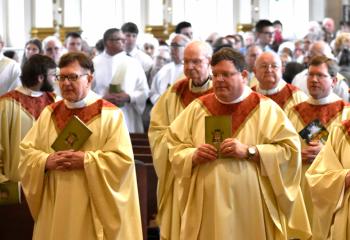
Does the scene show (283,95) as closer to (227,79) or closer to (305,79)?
(227,79)

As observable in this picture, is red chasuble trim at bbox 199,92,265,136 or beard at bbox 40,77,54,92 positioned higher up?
beard at bbox 40,77,54,92

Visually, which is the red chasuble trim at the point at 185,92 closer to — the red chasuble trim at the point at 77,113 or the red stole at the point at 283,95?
the red stole at the point at 283,95

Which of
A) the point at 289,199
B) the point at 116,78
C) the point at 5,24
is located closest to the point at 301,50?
the point at 116,78

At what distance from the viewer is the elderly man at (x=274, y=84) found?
916 cm

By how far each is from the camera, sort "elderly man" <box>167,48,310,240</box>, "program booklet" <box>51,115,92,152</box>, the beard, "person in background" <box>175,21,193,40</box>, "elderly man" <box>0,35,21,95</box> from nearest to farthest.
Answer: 1. "elderly man" <box>167,48,310,240</box>
2. "program booklet" <box>51,115,92,152</box>
3. the beard
4. "elderly man" <box>0,35,21,95</box>
5. "person in background" <box>175,21,193,40</box>

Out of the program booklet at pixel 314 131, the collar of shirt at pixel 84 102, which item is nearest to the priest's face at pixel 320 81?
the program booklet at pixel 314 131

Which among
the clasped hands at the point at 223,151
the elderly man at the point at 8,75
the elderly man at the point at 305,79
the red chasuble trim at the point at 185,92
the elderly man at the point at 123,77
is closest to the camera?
the clasped hands at the point at 223,151

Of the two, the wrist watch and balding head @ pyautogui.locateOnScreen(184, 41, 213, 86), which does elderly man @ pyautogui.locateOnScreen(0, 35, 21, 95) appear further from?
the wrist watch

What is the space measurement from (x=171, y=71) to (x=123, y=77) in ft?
2.06

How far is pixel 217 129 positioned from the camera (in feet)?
23.3

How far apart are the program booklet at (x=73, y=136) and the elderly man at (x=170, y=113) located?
1.28 m

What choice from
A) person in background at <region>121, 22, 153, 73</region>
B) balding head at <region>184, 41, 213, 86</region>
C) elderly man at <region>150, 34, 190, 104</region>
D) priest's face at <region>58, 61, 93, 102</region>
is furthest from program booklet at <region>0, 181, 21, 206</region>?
person in background at <region>121, 22, 153, 73</region>

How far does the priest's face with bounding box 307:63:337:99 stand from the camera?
8375 mm

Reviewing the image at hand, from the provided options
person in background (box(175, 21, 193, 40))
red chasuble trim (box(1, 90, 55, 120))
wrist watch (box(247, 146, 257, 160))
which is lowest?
wrist watch (box(247, 146, 257, 160))
